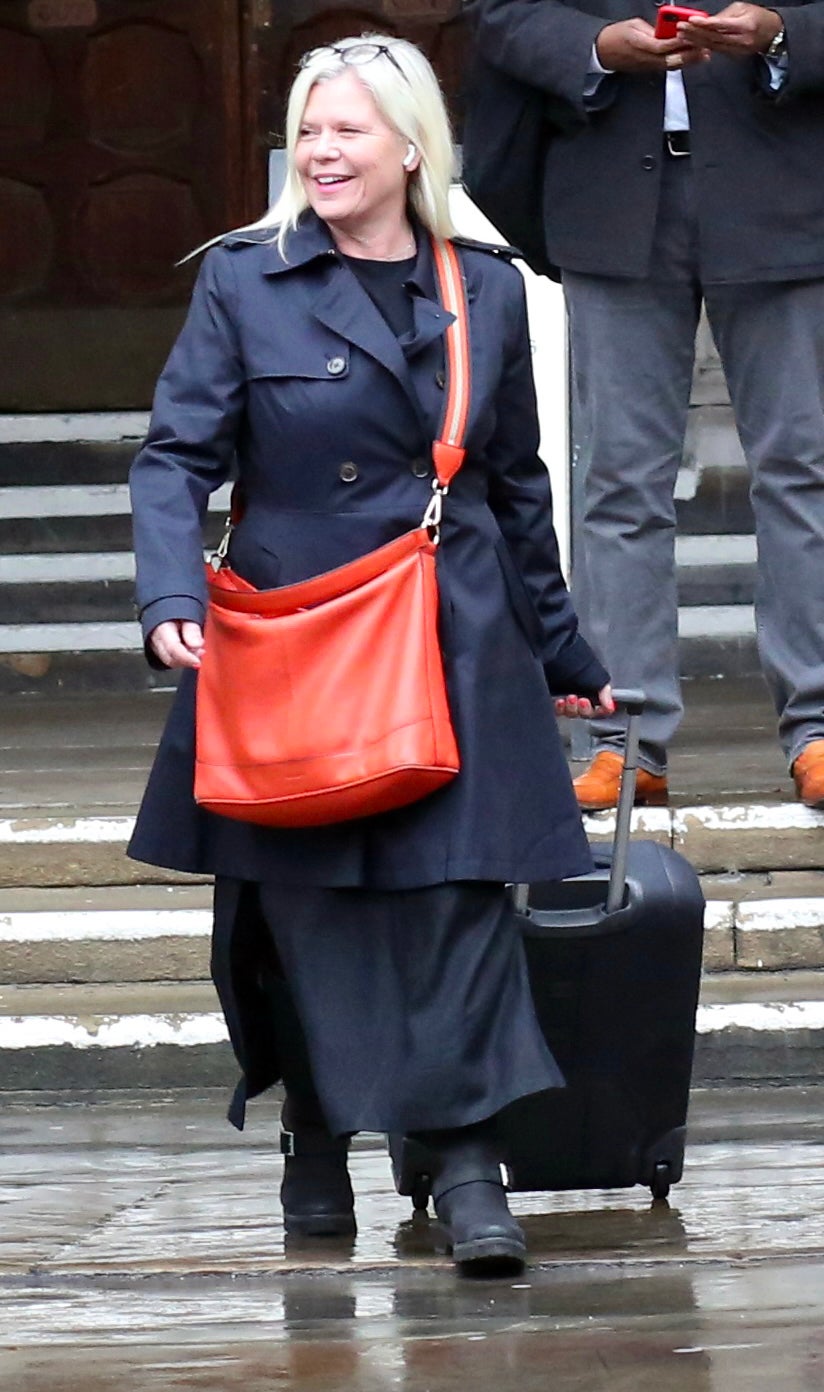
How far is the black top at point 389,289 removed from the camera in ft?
12.8

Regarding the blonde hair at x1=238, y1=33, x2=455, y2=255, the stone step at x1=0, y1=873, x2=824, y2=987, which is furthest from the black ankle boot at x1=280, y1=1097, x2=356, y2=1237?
the stone step at x1=0, y1=873, x2=824, y2=987

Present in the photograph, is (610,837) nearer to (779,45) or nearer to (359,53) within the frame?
(779,45)

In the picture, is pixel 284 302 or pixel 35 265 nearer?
pixel 284 302

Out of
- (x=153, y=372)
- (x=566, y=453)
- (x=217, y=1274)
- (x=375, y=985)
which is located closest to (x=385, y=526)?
(x=375, y=985)

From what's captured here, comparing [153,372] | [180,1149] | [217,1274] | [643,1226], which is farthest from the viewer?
[153,372]

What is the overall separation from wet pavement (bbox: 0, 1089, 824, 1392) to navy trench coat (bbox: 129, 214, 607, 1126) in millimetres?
352

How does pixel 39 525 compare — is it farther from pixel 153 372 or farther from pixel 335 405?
pixel 335 405

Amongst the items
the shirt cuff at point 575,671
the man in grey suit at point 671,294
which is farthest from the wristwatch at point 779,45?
the shirt cuff at point 575,671

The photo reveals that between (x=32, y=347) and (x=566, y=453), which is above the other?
(x=566, y=453)

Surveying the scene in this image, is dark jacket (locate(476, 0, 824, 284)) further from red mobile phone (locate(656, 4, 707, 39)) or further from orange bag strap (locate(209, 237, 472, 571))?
orange bag strap (locate(209, 237, 472, 571))

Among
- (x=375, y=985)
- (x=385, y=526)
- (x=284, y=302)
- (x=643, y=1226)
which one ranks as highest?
(x=284, y=302)

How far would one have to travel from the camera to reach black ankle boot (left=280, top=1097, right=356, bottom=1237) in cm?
397

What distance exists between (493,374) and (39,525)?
4862mm

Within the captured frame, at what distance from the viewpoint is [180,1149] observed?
4.62 metres
